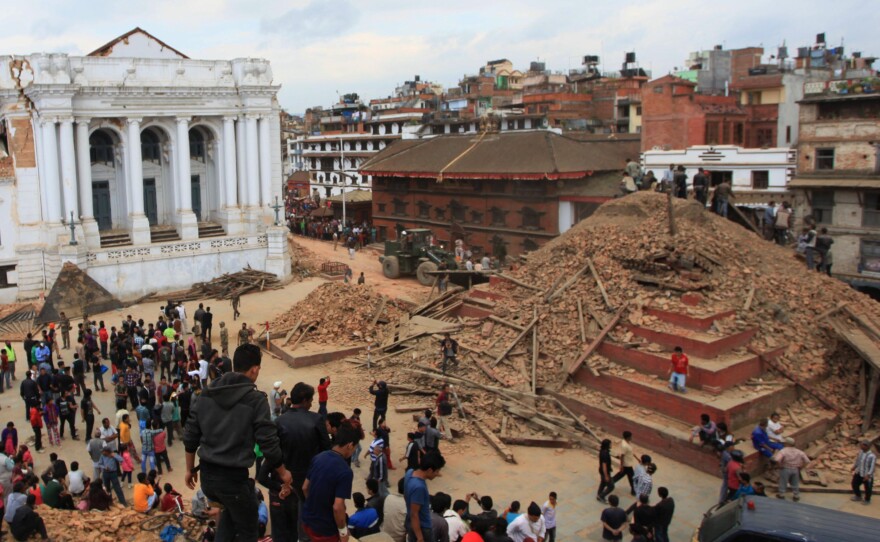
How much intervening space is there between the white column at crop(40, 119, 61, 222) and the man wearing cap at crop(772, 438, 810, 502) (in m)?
33.7

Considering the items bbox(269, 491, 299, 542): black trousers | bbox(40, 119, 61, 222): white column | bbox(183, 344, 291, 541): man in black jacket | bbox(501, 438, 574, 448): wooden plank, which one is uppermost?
bbox(40, 119, 61, 222): white column

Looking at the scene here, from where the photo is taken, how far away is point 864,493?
1551 centimetres

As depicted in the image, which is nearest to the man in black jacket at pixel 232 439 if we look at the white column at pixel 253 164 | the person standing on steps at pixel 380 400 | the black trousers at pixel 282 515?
the black trousers at pixel 282 515

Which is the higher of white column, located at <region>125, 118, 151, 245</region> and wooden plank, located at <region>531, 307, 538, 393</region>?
white column, located at <region>125, 118, 151, 245</region>

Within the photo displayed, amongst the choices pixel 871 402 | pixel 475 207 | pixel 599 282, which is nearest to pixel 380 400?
pixel 599 282

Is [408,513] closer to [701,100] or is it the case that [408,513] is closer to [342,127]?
→ [701,100]

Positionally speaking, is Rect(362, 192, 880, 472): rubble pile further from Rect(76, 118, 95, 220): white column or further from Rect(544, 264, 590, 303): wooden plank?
Rect(76, 118, 95, 220): white column

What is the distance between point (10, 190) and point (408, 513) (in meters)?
35.3

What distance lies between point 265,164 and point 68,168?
10357 millimetres

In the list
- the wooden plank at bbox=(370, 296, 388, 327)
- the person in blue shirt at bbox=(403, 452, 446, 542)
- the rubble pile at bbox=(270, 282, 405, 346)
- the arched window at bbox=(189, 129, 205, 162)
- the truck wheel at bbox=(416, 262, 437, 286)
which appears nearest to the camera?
the person in blue shirt at bbox=(403, 452, 446, 542)

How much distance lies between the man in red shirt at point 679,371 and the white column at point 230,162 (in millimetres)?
30532

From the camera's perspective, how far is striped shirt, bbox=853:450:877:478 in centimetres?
1517

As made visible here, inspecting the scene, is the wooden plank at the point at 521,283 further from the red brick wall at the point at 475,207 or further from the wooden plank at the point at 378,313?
the red brick wall at the point at 475,207

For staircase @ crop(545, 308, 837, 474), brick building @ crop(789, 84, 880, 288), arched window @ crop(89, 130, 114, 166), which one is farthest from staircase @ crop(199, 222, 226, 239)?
brick building @ crop(789, 84, 880, 288)
